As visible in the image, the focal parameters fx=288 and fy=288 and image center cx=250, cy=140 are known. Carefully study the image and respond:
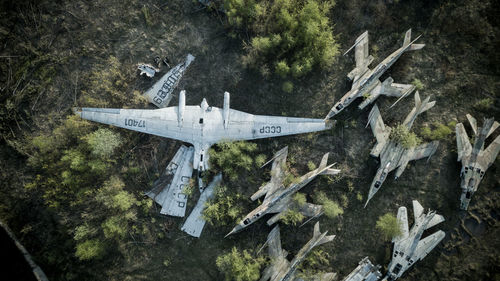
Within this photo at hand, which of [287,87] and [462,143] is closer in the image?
[462,143]

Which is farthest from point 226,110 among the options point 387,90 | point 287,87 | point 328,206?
point 387,90

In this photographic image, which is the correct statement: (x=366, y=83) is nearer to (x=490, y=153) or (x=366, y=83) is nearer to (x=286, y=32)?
(x=286, y=32)

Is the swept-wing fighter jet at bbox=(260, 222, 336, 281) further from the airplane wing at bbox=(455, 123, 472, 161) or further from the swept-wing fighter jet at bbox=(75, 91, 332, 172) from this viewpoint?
the airplane wing at bbox=(455, 123, 472, 161)

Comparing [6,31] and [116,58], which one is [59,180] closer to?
[116,58]

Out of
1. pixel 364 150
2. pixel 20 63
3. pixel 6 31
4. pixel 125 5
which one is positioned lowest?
pixel 364 150

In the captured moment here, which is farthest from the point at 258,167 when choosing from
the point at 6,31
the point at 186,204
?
the point at 6,31

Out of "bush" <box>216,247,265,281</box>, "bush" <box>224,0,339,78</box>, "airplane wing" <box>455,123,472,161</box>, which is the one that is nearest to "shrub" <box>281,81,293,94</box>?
"bush" <box>224,0,339,78</box>

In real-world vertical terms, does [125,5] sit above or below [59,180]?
above
